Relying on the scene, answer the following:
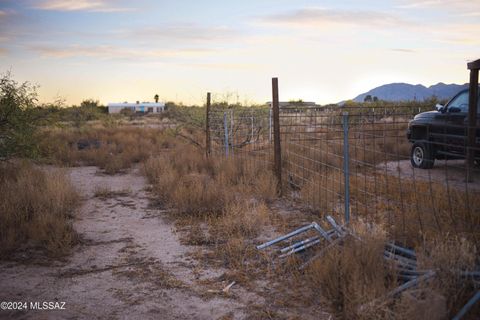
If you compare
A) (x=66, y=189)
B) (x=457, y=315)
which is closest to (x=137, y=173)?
(x=66, y=189)

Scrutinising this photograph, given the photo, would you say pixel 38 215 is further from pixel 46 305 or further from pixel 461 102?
pixel 461 102

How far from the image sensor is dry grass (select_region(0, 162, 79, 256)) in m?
6.37

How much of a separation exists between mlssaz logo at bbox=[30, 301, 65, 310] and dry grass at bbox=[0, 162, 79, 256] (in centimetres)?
151

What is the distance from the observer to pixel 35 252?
6.23 meters

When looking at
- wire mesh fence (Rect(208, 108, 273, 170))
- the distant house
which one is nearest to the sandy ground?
wire mesh fence (Rect(208, 108, 273, 170))

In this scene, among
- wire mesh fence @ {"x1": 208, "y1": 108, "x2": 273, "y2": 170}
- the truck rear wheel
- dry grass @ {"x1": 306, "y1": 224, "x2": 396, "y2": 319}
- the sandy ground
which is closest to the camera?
dry grass @ {"x1": 306, "y1": 224, "x2": 396, "y2": 319}

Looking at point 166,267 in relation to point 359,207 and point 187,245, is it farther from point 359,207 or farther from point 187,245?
point 359,207

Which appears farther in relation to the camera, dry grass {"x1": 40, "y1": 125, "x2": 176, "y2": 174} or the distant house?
the distant house

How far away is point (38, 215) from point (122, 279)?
2797 millimetres

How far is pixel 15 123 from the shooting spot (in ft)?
31.2

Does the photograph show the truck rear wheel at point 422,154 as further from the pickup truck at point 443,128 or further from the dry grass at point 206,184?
the dry grass at point 206,184

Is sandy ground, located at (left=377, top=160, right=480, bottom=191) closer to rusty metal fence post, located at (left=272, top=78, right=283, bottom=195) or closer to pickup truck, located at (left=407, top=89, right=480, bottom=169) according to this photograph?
pickup truck, located at (left=407, top=89, right=480, bottom=169)

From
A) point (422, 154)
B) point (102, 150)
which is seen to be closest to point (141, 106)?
point (102, 150)

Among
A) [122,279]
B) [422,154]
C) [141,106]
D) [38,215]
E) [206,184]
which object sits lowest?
[122,279]
